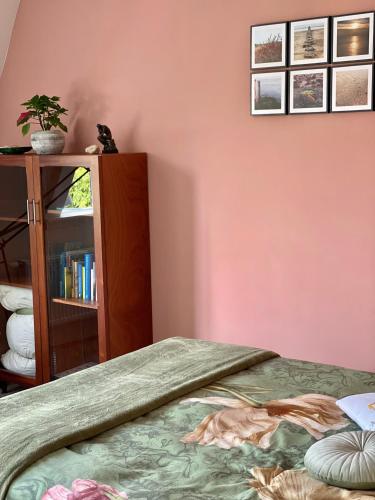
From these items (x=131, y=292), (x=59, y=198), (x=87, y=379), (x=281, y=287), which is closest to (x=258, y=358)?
(x=87, y=379)

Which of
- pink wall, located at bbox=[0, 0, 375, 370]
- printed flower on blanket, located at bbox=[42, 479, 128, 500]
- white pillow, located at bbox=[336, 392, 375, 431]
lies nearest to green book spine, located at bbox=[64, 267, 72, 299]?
pink wall, located at bbox=[0, 0, 375, 370]

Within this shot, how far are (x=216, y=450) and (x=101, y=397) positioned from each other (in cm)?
47

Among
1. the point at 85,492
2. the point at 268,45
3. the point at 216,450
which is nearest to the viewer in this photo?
the point at 85,492

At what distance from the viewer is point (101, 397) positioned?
2.28m

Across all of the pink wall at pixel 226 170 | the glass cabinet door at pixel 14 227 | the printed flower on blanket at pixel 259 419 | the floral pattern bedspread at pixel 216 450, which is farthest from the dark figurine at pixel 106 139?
the printed flower on blanket at pixel 259 419

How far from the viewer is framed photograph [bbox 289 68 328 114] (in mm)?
3145

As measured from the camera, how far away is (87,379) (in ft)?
8.06

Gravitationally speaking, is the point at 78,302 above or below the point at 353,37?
below

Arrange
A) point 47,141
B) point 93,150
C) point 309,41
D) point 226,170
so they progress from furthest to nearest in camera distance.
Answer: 1. point 47,141
2. point 93,150
3. point 226,170
4. point 309,41

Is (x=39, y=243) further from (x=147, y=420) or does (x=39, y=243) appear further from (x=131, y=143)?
(x=147, y=420)

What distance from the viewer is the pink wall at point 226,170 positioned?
10.5ft

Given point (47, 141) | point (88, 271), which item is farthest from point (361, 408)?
point (47, 141)

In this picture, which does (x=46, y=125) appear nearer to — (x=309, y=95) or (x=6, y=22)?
(x=6, y=22)

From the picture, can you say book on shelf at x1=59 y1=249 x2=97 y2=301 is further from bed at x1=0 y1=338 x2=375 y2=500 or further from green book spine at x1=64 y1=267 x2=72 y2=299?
bed at x1=0 y1=338 x2=375 y2=500
